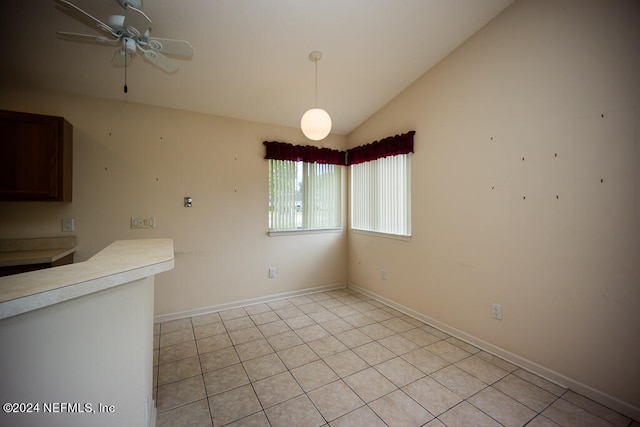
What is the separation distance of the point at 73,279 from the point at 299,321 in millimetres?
2548

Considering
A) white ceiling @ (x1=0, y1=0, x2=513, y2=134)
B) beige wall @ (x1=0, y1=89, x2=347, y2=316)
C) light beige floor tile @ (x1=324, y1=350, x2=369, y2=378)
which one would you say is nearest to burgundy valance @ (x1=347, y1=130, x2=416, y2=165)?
white ceiling @ (x1=0, y1=0, x2=513, y2=134)

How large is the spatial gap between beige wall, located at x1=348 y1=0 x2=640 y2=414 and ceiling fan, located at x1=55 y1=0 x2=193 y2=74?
8.32 ft

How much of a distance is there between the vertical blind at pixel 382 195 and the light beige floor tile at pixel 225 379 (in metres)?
2.38

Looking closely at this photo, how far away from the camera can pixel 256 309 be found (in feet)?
11.6

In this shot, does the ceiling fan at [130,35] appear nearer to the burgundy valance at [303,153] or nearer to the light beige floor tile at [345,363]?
the burgundy valance at [303,153]

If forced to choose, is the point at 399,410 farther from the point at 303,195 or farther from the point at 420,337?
the point at 303,195

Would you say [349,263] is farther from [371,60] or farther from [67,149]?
[67,149]

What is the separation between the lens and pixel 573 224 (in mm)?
1980

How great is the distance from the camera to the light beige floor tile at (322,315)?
3.23 meters

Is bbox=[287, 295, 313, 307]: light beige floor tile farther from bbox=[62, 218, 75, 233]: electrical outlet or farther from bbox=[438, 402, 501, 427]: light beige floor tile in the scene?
bbox=[62, 218, 75, 233]: electrical outlet

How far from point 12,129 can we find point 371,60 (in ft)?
11.0

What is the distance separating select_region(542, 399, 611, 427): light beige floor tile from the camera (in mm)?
1678

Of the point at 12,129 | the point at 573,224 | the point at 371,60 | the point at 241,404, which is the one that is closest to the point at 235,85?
the point at 371,60

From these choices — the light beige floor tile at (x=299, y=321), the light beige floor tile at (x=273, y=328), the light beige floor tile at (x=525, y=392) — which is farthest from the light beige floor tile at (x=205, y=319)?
the light beige floor tile at (x=525, y=392)
